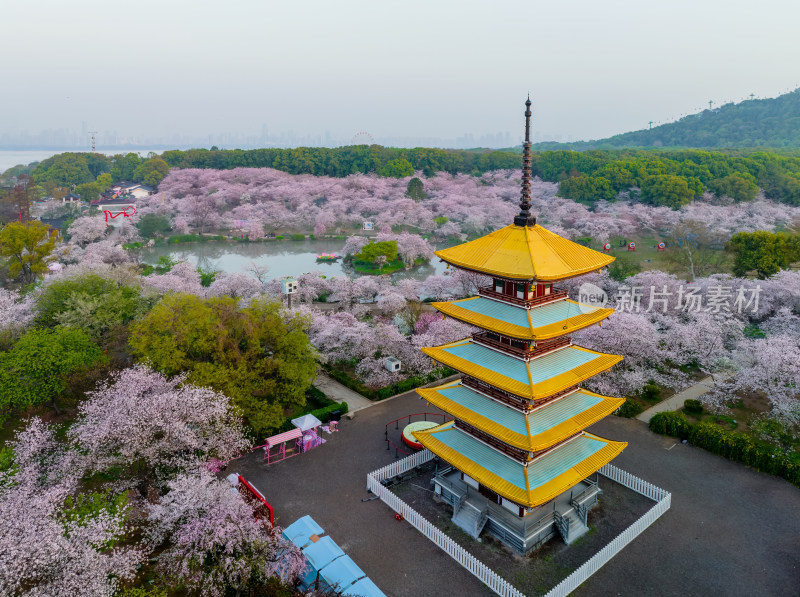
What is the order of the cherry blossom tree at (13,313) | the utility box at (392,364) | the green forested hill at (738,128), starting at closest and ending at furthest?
the cherry blossom tree at (13,313)
the utility box at (392,364)
the green forested hill at (738,128)

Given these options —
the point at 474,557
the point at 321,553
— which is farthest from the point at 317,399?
the point at 474,557

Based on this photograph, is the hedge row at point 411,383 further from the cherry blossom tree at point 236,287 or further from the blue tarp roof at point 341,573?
the cherry blossom tree at point 236,287

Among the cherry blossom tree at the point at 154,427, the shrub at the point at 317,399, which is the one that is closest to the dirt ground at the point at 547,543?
the cherry blossom tree at the point at 154,427

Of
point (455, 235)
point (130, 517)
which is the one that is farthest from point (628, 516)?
point (455, 235)

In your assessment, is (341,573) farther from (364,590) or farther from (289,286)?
(289,286)

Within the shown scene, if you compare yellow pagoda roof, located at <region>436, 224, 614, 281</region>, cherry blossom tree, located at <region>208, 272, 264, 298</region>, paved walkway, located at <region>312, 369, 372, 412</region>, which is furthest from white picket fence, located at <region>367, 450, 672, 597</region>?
cherry blossom tree, located at <region>208, 272, 264, 298</region>

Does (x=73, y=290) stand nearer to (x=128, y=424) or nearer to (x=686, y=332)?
(x=128, y=424)

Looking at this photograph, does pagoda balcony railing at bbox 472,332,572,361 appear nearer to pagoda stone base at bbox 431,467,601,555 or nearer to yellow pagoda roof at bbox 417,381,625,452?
yellow pagoda roof at bbox 417,381,625,452

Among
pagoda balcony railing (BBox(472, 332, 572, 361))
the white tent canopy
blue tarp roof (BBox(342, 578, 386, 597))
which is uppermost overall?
pagoda balcony railing (BBox(472, 332, 572, 361))
